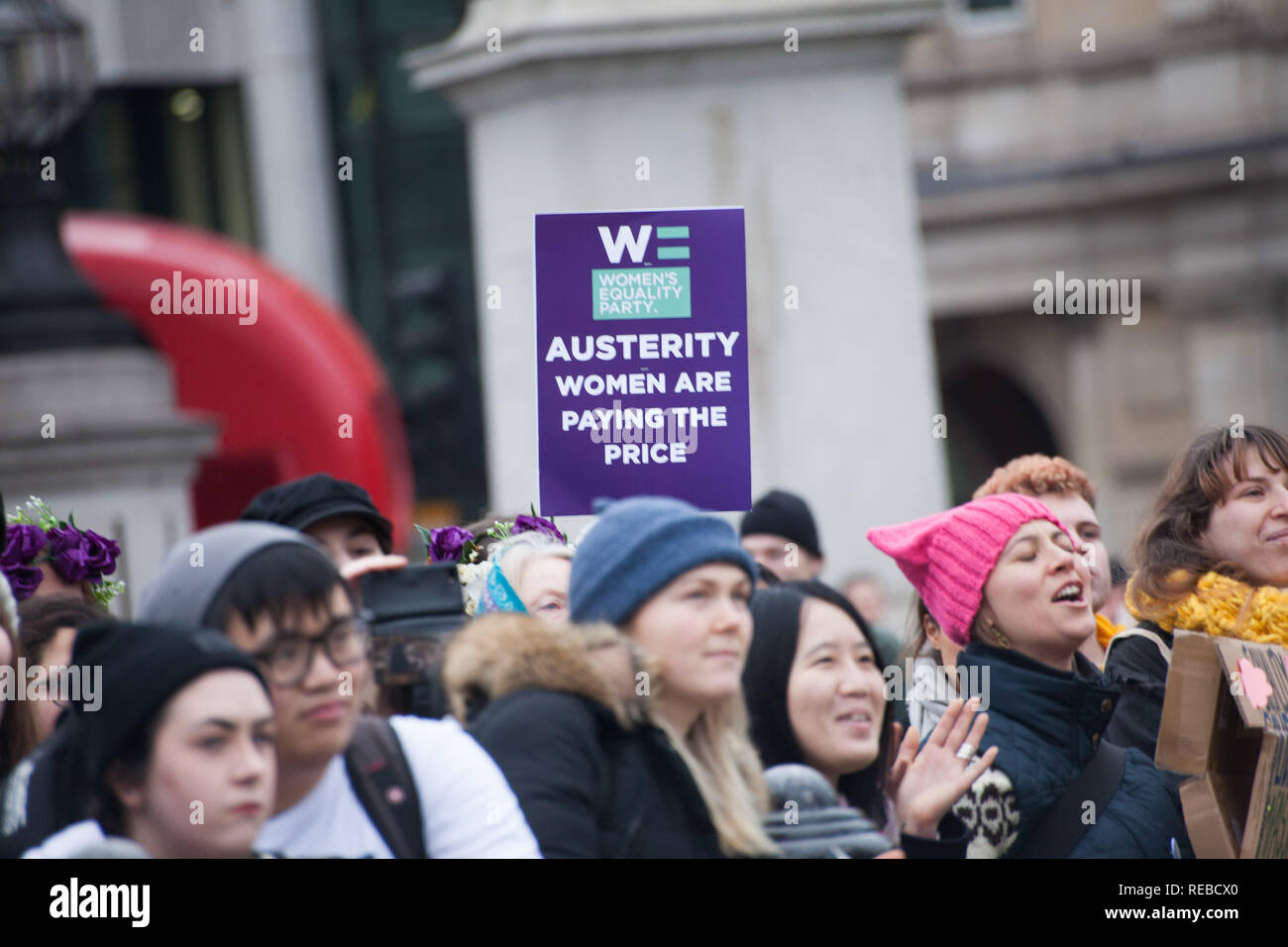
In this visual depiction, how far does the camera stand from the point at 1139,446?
20188 millimetres

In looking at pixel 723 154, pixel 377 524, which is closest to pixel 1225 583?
pixel 377 524

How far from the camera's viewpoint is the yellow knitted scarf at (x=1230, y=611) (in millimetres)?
4457

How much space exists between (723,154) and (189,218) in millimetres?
15295

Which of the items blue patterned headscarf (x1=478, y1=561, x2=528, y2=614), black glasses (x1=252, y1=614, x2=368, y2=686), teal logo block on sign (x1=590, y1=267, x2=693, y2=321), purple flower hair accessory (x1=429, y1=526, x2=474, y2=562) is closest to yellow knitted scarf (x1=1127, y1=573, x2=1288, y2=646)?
teal logo block on sign (x1=590, y1=267, x2=693, y2=321)

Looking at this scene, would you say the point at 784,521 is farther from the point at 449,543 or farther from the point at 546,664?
the point at 546,664

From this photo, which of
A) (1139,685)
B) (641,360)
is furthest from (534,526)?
(1139,685)

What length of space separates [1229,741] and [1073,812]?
0.32m

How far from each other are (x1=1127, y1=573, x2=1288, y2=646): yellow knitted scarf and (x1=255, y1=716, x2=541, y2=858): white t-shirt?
5.97 feet

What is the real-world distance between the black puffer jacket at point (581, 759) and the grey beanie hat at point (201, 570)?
0.43m

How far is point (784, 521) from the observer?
271 inches

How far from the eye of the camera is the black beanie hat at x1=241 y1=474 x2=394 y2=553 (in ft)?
16.3

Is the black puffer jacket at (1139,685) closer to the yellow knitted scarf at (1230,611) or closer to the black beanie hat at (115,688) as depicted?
the yellow knitted scarf at (1230,611)

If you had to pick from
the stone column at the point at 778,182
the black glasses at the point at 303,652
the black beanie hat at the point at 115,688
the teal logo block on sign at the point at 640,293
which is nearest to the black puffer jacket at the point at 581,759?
the black glasses at the point at 303,652
